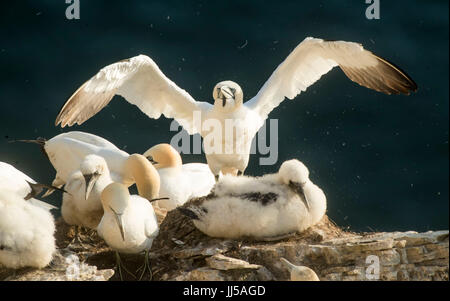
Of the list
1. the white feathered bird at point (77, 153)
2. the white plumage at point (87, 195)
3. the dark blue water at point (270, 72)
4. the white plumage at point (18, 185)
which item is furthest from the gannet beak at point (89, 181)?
the dark blue water at point (270, 72)

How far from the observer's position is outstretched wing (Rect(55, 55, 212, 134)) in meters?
10.7

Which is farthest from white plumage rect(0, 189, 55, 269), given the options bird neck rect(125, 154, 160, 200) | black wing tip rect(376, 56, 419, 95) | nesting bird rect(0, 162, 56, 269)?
black wing tip rect(376, 56, 419, 95)

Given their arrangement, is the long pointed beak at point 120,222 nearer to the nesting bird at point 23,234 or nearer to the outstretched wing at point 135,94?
the nesting bird at point 23,234

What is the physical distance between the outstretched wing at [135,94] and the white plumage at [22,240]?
2.28 metres

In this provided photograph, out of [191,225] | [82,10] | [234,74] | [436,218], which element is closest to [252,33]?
[234,74]

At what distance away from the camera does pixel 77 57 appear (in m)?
17.9

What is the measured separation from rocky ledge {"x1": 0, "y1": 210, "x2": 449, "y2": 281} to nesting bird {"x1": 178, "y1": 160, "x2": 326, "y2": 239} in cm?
10

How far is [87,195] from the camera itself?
29.7 ft

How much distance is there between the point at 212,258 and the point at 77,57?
10.1m

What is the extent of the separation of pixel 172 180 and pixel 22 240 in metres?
2.86

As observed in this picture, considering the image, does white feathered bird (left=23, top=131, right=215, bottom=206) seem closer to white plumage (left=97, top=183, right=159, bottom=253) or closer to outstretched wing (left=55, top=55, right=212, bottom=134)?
outstretched wing (left=55, top=55, right=212, bottom=134)

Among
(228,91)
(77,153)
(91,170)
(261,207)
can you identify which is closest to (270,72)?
(228,91)

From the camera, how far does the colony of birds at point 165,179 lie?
333 inches
